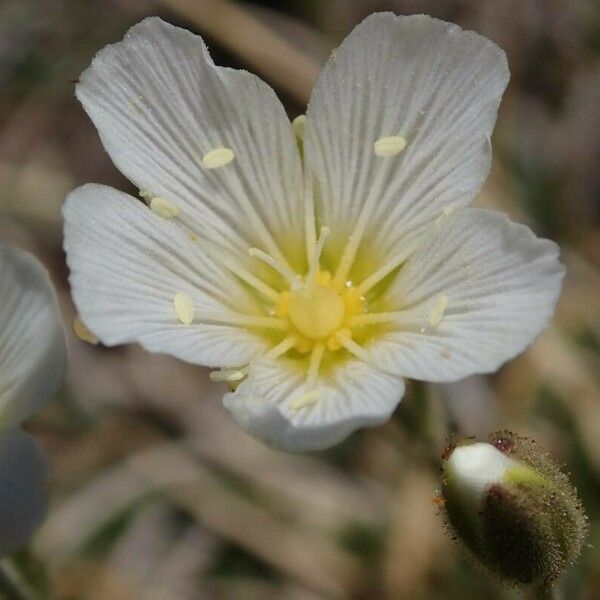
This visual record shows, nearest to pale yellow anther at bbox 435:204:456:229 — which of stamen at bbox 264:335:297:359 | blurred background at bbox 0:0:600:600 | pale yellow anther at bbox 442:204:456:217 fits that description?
pale yellow anther at bbox 442:204:456:217

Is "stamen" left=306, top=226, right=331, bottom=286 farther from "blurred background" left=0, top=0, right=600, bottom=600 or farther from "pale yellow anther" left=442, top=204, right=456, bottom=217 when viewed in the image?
"blurred background" left=0, top=0, right=600, bottom=600

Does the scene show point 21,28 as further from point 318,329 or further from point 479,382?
point 318,329

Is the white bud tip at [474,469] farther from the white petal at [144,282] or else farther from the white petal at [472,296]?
the white petal at [144,282]

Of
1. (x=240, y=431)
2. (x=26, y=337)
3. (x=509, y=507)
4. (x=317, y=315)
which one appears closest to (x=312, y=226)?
(x=317, y=315)

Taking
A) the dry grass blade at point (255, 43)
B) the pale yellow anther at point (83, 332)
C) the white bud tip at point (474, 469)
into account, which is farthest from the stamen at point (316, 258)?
the dry grass blade at point (255, 43)

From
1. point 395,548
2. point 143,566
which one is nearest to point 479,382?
point 395,548

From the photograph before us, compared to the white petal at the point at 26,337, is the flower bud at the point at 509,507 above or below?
above
